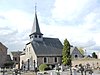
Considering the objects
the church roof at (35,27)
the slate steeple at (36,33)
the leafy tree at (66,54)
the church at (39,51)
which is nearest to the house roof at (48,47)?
the church at (39,51)

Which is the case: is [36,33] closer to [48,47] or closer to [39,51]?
[48,47]

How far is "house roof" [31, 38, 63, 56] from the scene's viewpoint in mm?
68838

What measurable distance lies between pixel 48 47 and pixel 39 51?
3942mm

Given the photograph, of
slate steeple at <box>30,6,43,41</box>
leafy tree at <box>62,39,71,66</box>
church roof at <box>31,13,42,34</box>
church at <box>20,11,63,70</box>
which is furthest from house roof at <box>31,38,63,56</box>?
leafy tree at <box>62,39,71,66</box>

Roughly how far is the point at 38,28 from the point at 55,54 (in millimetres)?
9983

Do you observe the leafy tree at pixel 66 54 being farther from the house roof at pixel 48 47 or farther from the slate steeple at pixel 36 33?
the slate steeple at pixel 36 33

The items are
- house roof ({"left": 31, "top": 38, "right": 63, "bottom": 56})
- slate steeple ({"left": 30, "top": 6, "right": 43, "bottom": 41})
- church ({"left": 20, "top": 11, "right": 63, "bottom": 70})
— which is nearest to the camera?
church ({"left": 20, "top": 11, "right": 63, "bottom": 70})

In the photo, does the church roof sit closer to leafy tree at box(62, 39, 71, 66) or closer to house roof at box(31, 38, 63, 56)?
house roof at box(31, 38, 63, 56)

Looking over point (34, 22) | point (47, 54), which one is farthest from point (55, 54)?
point (34, 22)

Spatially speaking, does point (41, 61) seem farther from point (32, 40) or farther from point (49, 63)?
point (32, 40)

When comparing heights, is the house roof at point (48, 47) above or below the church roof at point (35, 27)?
below

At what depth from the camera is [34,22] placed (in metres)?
75.2

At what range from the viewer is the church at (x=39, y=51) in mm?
68312

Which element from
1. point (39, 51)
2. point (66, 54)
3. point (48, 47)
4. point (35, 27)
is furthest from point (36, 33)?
point (66, 54)
